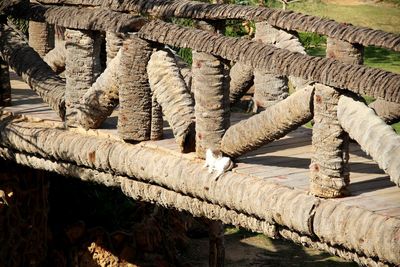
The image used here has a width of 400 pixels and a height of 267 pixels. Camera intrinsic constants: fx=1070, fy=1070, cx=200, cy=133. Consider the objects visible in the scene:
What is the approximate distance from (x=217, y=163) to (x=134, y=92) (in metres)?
0.91

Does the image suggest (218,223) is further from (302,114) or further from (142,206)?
(302,114)

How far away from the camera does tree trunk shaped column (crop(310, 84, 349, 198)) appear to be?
229 inches

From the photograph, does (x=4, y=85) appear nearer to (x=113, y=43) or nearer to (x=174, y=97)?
(x=113, y=43)

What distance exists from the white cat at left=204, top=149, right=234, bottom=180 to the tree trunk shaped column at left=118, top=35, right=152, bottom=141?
77 cm

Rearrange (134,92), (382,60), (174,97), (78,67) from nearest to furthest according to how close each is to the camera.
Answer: (174,97)
(134,92)
(78,67)
(382,60)

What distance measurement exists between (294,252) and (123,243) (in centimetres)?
266

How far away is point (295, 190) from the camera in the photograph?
19.9 ft

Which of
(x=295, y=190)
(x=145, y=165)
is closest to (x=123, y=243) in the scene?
(x=145, y=165)

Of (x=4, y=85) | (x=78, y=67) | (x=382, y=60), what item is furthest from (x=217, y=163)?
(x=382, y=60)

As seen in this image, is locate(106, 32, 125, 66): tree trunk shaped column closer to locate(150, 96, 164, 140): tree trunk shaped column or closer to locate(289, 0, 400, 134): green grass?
locate(150, 96, 164, 140): tree trunk shaped column

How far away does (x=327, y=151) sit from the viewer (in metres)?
5.87

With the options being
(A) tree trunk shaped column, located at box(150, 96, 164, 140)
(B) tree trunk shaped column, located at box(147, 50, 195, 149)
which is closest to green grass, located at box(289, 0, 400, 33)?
(A) tree trunk shaped column, located at box(150, 96, 164, 140)

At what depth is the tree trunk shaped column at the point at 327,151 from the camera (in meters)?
5.81

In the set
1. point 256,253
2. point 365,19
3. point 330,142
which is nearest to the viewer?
point 330,142
